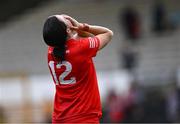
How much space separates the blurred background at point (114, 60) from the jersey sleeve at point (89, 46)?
12.5 meters

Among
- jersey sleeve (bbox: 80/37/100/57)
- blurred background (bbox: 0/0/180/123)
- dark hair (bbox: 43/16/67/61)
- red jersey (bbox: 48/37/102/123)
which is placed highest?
dark hair (bbox: 43/16/67/61)

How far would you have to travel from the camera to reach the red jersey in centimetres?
662

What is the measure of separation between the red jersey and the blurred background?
40.9 ft

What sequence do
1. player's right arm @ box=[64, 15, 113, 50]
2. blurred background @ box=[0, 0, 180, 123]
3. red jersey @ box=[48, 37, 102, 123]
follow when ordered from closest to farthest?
red jersey @ box=[48, 37, 102, 123], player's right arm @ box=[64, 15, 113, 50], blurred background @ box=[0, 0, 180, 123]

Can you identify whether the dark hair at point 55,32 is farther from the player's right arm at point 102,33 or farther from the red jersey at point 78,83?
the player's right arm at point 102,33

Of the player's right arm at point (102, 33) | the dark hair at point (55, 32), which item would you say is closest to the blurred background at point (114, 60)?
the player's right arm at point (102, 33)

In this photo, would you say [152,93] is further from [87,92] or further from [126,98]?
[87,92]

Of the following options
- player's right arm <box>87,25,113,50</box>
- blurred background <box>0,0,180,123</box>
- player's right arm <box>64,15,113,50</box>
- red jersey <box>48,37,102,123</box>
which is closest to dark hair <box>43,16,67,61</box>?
red jersey <box>48,37,102,123</box>

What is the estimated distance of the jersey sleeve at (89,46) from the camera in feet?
21.8

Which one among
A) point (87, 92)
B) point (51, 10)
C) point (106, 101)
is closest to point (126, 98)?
point (106, 101)

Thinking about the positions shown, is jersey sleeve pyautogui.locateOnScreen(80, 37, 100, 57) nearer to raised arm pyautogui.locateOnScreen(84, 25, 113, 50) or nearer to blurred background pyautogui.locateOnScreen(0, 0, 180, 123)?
raised arm pyautogui.locateOnScreen(84, 25, 113, 50)

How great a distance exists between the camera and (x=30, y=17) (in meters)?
27.6

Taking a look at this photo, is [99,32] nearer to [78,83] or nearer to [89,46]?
[89,46]

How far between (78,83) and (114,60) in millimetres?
19502
